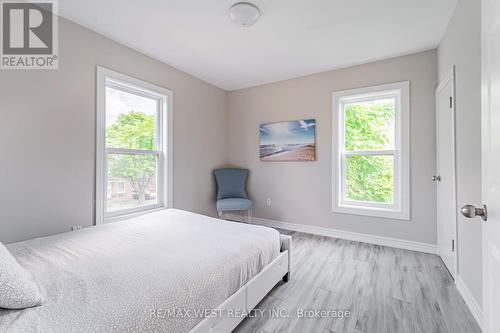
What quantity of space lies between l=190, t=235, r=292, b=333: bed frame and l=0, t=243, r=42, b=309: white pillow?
2.30 ft

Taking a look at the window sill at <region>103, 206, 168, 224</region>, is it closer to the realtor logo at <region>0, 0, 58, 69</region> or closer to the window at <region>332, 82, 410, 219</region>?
the realtor logo at <region>0, 0, 58, 69</region>

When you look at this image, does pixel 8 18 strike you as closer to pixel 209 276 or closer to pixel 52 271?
pixel 52 271

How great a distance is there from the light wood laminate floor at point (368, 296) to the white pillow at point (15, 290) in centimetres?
117

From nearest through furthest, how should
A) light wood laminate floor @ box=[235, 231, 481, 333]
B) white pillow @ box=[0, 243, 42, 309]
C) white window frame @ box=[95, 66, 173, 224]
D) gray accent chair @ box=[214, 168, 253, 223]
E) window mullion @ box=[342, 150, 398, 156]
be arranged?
white pillow @ box=[0, 243, 42, 309], light wood laminate floor @ box=[235, 231, 481, 333], white window frame @ box=[95, 66, 173, 224], window mullion @ box=[342, 150, 398, 156], gray accent chair @ box=[214, 168, 253, 223]

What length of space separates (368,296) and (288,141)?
2377 millimetres

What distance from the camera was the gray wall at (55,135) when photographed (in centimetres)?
186

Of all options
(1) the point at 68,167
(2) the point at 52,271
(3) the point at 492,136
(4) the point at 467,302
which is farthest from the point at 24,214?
(4) the point at 467,302

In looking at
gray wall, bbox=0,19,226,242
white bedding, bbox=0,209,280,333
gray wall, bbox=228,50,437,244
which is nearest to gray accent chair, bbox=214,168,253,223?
gray wall, bbox=228,50,437,244

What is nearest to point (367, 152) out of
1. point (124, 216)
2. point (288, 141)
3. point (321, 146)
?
point (321, 146)

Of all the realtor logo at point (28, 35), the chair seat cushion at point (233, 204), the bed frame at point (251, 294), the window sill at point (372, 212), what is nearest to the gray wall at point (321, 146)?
the window sill at point (372, 212)

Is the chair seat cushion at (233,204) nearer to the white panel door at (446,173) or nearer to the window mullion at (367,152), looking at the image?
the window mullion at (367,152)

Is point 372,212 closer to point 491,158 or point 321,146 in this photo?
point 321,146

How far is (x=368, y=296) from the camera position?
187 centimetres

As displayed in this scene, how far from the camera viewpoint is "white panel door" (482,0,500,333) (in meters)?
0.75
